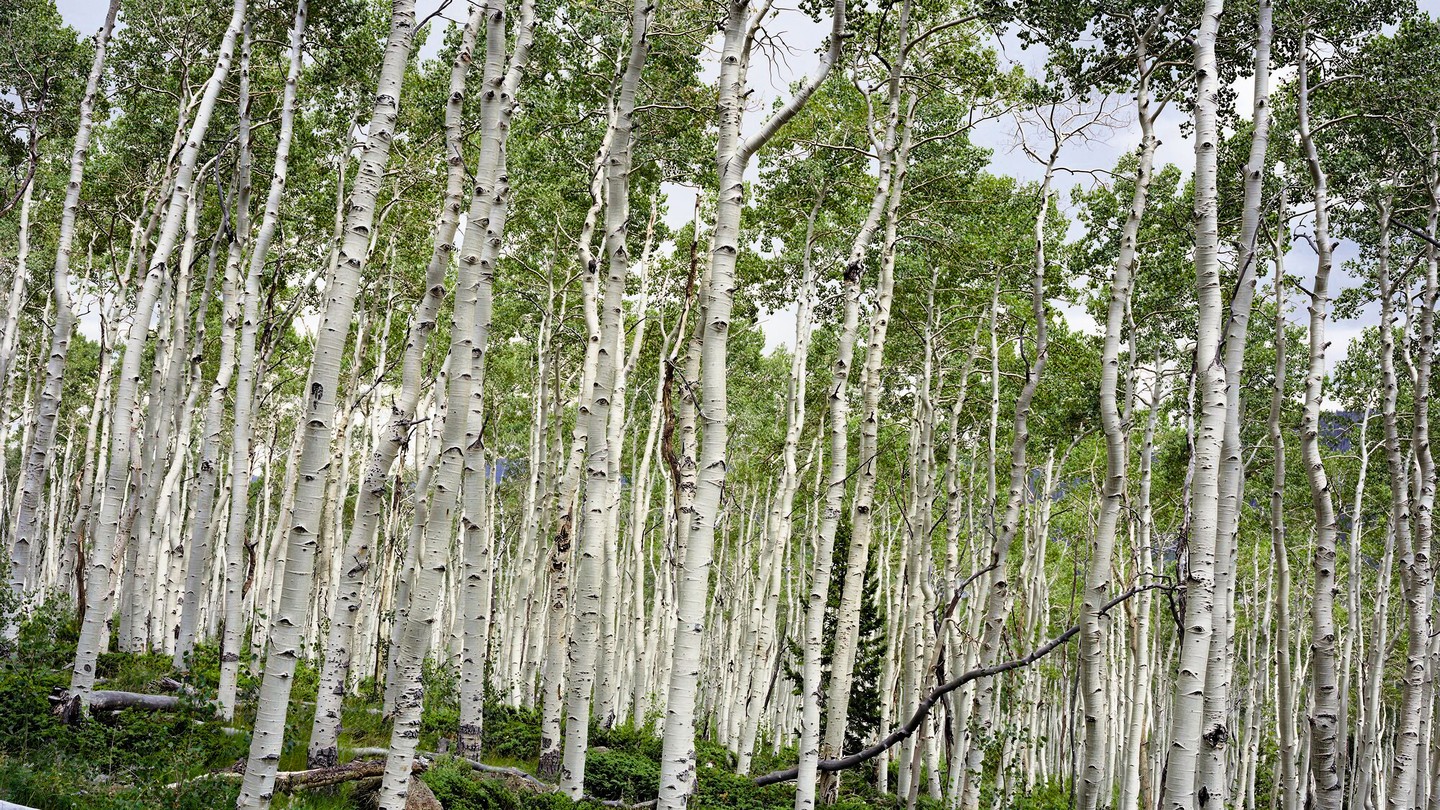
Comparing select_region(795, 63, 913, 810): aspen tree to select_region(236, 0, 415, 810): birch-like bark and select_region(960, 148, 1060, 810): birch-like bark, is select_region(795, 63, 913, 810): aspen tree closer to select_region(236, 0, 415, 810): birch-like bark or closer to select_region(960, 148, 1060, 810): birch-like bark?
select_region(960, 148, 1060, 810): birch-like bark

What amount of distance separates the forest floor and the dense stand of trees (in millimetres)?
414

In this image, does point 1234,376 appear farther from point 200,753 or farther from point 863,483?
point 200,753

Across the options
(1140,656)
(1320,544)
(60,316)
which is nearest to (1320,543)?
(1320,544)

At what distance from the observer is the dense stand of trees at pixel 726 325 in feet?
19.9

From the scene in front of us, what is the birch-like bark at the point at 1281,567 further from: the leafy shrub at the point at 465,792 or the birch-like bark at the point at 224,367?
the birch-like bark at the point at 224,367

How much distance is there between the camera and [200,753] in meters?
7.02

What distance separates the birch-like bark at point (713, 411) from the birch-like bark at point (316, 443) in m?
2.07

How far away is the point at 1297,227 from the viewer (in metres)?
9.92

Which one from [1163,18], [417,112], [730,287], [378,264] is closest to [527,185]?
[417,112]

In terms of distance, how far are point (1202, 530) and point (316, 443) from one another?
5493 mm

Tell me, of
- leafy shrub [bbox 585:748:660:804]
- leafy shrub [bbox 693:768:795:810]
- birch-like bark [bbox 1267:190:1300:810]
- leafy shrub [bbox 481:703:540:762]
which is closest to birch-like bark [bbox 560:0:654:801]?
leafy shrub [bbox 585:748:660:804]

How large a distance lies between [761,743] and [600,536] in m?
20.3

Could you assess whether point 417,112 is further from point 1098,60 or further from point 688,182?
point 1098,60

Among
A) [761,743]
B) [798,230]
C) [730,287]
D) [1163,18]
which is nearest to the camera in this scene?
[730,287]
